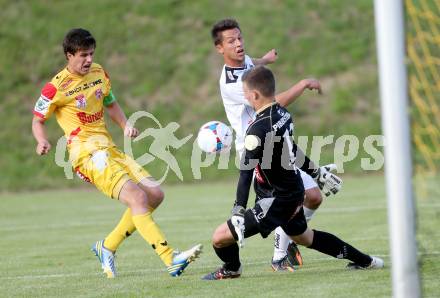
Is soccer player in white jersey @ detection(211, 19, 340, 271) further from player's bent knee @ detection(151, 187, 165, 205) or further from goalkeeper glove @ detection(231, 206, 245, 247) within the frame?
goalkeeper glove @ detection(231, 206, 245, 247)

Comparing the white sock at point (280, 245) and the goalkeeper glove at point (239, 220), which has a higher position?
the goalkeeper glove at point (239, 220)

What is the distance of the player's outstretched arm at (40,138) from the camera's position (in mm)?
7688

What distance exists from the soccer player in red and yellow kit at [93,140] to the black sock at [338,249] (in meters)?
1.41

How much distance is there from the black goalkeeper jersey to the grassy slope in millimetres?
13492

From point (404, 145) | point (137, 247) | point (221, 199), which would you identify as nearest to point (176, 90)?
point (221, 199)

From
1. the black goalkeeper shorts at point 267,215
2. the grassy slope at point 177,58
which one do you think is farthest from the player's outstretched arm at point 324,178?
the grassy slope at point 177,58

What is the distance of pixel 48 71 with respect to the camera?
23.6 m

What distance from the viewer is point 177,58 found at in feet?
78.0

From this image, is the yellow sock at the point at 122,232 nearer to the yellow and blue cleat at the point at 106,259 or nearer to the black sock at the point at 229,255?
the yellow and blue cleat at the point at 106,259

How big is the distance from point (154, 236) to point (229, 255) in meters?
0.81

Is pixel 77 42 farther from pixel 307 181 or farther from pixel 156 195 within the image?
pixel 307 181

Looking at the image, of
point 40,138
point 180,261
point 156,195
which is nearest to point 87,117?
point 40,138

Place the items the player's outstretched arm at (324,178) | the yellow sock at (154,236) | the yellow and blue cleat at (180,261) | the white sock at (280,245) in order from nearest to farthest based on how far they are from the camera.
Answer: the yellow and blue cleat at (180,261) < the yellow sock at (154,236) < the white sock at (280,245) < the player's outstretched arm at (324,178)

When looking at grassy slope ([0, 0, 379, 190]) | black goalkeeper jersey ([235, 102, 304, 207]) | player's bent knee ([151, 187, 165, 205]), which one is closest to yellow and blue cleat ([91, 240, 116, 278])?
player's bent knee ([151, 187, 165, 205])
